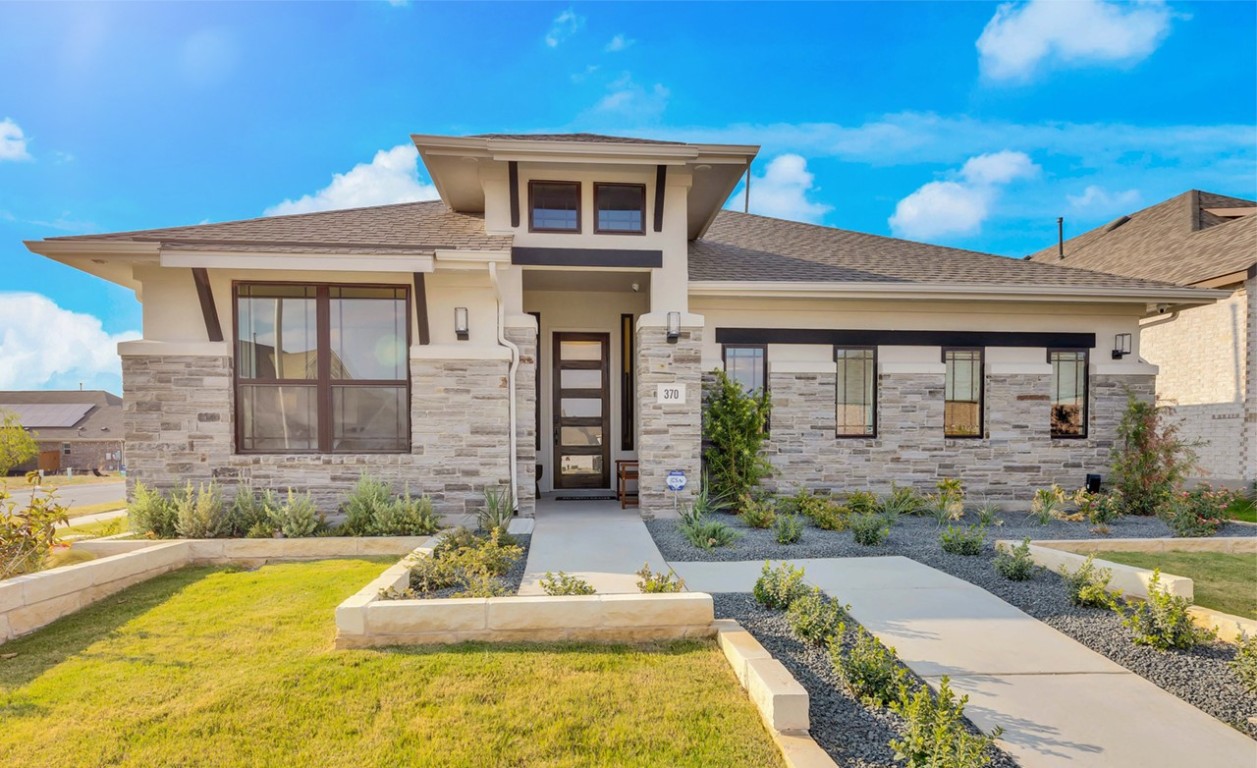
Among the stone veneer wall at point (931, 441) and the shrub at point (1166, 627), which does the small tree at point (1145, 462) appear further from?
the shrub at point (1166, 627)

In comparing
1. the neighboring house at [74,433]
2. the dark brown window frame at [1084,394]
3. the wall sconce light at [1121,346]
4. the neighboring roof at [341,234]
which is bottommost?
the neighboring house at [74,433]

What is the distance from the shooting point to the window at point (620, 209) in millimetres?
7750

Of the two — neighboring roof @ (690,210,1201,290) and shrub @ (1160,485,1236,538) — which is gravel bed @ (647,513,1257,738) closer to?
shrub @ (1160,485,1236,538)

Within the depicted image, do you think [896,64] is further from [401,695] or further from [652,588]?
[401,695]

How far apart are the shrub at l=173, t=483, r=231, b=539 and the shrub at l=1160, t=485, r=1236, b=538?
11.6 m

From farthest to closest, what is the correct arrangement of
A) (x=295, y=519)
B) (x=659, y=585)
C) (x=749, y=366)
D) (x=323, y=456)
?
(x=749, y=366) → (x=323, y=456) → (x=295, y=519) → (x=659, y=585)

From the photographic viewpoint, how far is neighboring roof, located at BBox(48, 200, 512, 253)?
6.48m

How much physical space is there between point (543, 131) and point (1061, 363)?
9.43m

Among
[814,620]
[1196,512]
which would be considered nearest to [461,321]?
[814,620]

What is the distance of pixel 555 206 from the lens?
7719mm

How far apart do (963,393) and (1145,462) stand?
281 centimetres

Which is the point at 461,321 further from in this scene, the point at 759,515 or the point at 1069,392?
the point at 1069,392

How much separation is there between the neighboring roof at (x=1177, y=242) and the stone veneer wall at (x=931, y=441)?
4.11 metres

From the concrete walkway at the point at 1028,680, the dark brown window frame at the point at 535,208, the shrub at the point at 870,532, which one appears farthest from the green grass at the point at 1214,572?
the dark brown window frame at the point at 535,208
